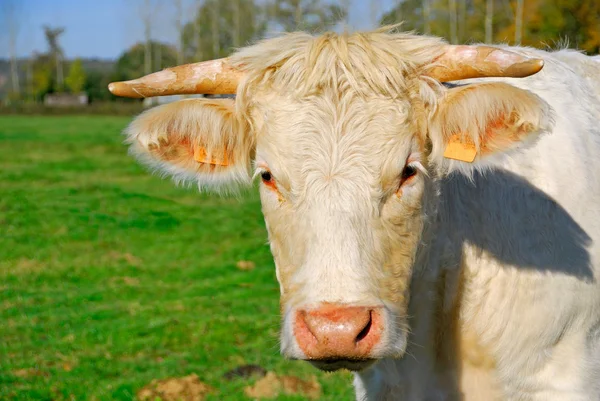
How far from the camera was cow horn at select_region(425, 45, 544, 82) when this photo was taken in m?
3.17

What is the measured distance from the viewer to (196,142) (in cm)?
371

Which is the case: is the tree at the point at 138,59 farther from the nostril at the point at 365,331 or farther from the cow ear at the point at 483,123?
the nostril at the point at 365,331

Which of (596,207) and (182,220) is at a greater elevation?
(596,207)

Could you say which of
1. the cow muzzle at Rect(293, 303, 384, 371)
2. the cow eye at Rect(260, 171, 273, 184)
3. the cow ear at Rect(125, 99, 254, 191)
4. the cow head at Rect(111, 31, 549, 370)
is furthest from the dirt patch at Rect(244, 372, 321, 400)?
the cow muzzle at Rect(293, 303, 384, 371)

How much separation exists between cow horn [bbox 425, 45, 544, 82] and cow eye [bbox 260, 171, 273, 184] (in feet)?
2.58

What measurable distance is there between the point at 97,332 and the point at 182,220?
5.57m

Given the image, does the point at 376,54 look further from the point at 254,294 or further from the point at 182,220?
the point at 182,220

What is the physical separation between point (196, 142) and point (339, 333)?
4.22ft

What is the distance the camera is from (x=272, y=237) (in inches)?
140

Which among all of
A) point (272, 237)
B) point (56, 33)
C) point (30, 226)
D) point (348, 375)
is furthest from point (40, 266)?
point (56, 33)

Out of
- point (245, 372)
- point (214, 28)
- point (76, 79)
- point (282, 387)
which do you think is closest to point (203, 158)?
point (282, 387)

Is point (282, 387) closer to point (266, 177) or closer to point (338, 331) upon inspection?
point (266, 177)

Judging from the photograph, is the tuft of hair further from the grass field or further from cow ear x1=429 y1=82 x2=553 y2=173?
the grass field

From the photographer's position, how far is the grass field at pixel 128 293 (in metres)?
6.33
